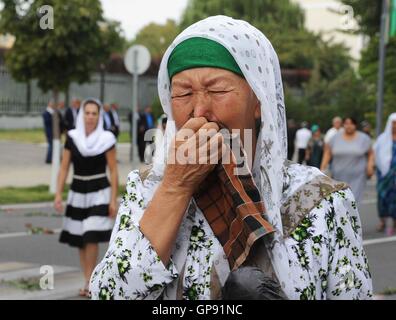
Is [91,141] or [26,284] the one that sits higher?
[91,141]

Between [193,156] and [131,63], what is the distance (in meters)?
15.1

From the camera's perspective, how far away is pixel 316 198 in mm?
2344

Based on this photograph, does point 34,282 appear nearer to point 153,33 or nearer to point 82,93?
point 82,93

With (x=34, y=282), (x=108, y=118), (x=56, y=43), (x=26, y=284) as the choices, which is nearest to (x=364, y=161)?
(x=34, y=282)

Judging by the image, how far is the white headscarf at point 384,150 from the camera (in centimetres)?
1261

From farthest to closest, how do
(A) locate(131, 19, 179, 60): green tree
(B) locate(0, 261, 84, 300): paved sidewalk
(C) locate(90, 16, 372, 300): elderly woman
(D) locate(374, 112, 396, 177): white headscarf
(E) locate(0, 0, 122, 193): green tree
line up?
(A) locate(131, 19, 179, 60): green tree < (E) locate(0, 0, 122, 193): green tree < (D) locate(374, 112, 396, 177): white headscarf < (B) locate(0, 261, 84, 300): paved sidewalk < (C) locate(90, 16, 372, 300): elderly woman

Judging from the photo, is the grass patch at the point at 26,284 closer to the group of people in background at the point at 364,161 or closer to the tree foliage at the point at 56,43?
the group of people in background at the point at 364,161

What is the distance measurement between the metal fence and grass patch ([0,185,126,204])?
15739 mm

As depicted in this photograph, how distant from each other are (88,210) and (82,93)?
3043cm

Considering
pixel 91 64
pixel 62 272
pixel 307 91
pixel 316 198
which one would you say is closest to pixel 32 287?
pixel 62 272

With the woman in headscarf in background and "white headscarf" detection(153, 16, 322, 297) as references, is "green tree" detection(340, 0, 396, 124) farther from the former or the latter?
"white headscarf" detection(153, 16, 322, 297)

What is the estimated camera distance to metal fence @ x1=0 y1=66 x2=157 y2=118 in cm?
3547

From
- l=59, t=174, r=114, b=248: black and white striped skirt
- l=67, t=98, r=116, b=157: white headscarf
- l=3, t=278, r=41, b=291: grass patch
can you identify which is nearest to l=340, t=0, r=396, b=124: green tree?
l=67, t=98, r=116, b=157: white headscarf

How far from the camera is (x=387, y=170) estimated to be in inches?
504
